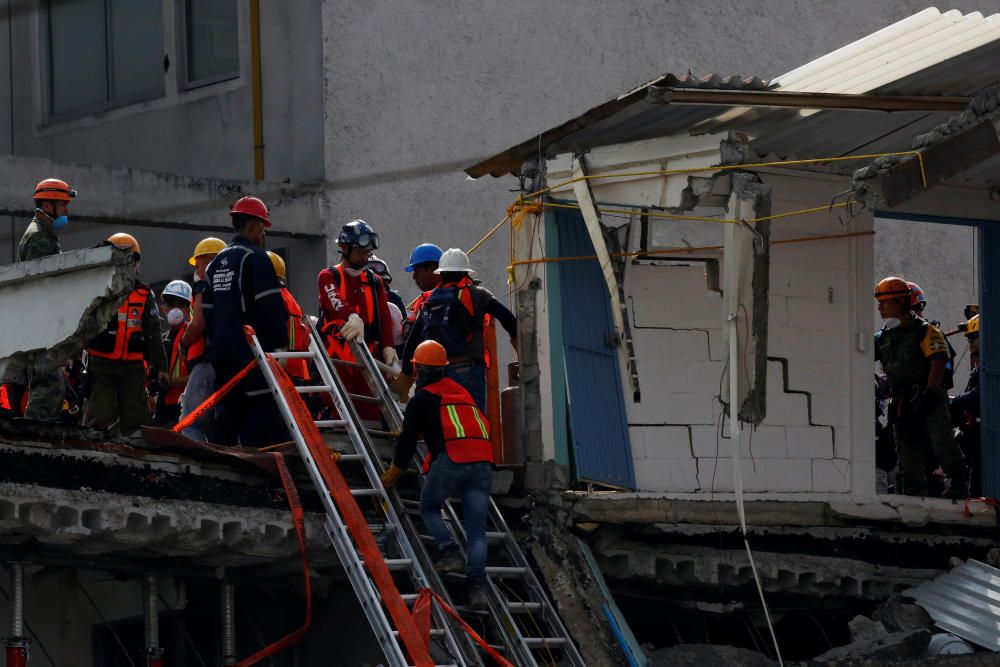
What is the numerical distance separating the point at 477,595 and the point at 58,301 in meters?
3.14

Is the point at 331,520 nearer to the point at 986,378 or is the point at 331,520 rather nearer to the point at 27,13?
the point at 986,378

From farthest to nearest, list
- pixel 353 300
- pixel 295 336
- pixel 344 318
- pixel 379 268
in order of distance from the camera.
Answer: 1. pixel 379 268
2. pixel 353 300
3. pixel 344 318
4. pixel 295 336

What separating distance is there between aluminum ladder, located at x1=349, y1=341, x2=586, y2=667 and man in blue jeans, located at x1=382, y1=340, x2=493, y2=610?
0.23 m

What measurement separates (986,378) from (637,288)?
10.9ft

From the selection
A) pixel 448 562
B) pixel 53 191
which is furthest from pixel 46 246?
pixel 448 562

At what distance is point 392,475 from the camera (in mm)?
12336

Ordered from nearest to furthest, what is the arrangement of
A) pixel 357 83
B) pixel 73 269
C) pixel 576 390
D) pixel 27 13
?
1. pixel 73 269
2. pixel 576 390
3. pixel 357 83
4. pixel 27 13

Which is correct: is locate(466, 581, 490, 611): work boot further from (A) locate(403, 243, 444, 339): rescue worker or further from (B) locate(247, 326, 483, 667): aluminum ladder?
(A) locate(403, 243, 444, 339): rescue worker

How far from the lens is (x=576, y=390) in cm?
1354

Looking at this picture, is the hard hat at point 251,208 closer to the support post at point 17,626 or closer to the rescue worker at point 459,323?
the rescue worker at point 459,323

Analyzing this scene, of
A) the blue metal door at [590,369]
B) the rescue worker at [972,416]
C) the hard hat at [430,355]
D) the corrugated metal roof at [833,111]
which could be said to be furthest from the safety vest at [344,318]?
the rescue worker at [972,416]

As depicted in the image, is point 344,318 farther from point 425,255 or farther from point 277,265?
point 425,255

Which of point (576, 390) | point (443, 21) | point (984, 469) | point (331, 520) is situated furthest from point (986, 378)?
point (443, 21)

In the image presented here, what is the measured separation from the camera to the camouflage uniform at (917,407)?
48.3 ft
